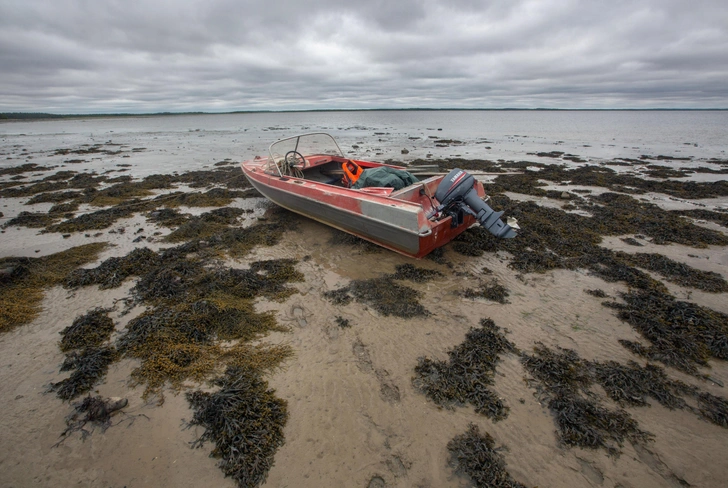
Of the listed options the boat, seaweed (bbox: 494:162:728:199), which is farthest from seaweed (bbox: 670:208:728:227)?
the boat

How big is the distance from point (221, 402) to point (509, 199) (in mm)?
8259

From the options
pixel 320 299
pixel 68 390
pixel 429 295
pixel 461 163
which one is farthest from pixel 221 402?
pixel 461 163

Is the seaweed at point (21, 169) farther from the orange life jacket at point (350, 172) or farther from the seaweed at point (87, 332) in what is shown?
the orange life jacket at point (350, 172)

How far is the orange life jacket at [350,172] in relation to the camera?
7.09 meters

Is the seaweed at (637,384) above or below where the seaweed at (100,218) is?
below

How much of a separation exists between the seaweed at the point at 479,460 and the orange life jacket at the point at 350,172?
18.3ft

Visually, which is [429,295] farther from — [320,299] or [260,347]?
[260,347]

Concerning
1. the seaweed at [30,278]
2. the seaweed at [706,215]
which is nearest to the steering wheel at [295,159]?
the seaweed at [30,278]

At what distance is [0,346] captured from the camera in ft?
11.3

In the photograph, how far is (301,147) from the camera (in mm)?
7969

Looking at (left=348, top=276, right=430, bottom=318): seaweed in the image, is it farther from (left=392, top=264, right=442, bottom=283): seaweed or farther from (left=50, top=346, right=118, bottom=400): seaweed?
(left=50, top=346, right=118, bottom=400): seaweed

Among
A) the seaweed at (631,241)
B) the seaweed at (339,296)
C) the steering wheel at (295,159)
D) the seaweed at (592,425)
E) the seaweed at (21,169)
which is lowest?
the seaweed at (592,425)

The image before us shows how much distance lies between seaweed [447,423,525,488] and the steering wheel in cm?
684

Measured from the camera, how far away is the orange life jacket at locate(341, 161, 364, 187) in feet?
23.3
